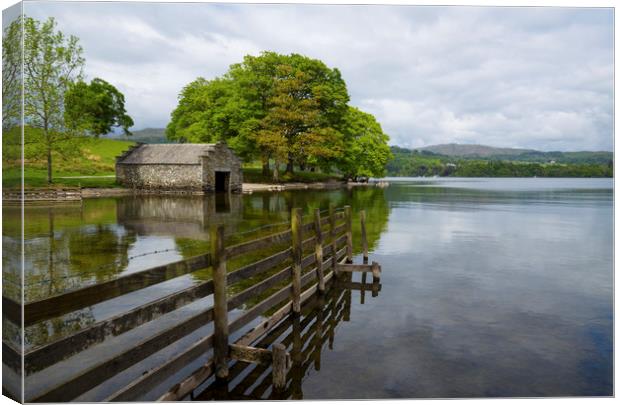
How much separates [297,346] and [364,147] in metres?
81.4

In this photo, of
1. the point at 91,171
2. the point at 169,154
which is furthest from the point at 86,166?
the point at 169,154

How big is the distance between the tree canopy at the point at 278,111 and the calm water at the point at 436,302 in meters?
40.6

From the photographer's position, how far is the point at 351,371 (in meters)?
8.27

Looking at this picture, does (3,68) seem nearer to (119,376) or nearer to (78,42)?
(119,376)

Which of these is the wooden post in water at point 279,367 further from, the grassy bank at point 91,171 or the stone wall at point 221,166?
the stone wall at point 221,166

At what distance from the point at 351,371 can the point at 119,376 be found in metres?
3.93

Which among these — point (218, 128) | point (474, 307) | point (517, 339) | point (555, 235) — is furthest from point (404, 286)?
point (218, 128)

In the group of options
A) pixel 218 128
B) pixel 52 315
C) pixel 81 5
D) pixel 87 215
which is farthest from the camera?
pixel 218 128

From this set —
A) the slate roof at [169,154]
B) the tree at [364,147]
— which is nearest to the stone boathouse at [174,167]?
the slate roof at [169,154]

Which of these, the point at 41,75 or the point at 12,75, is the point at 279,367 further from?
the point at 41,75

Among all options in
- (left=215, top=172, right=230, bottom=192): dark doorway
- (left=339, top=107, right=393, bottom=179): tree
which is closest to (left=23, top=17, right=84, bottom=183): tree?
(left=215, top=172, right=230, bottom=192): dark doorway

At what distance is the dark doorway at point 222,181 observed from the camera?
5584 cm

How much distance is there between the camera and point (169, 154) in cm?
5344

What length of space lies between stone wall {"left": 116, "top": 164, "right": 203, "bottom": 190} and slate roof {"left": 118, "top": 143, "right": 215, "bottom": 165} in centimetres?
55
